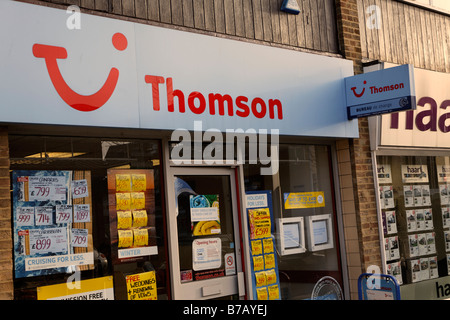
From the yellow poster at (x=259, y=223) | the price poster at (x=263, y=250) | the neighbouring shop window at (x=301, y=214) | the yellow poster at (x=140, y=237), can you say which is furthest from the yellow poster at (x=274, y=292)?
the yellow poster at (x=140, y=237)

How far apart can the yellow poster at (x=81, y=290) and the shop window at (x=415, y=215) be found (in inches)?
164

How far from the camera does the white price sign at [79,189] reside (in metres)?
5.44

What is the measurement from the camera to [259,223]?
22.8 ft

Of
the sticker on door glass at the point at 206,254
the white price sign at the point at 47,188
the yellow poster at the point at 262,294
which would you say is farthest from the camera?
the yellow poster at the point at 262,294

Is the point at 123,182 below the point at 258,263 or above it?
above

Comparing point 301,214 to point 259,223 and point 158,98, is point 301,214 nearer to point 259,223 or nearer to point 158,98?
point 259,223

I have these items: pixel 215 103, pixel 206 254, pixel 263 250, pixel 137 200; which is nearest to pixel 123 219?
pixel 137 200

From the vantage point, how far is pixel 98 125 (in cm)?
519

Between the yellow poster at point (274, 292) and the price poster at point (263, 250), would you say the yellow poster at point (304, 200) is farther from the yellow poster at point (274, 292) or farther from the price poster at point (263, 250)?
the yellow poster at point (274, 292)

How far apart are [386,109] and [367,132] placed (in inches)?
37.2

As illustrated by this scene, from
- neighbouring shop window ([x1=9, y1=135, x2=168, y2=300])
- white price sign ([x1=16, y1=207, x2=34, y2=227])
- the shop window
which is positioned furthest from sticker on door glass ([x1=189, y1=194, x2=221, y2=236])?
the shop window

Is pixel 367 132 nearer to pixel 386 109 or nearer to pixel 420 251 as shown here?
pixel 386 109

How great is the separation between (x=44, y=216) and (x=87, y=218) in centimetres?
43
